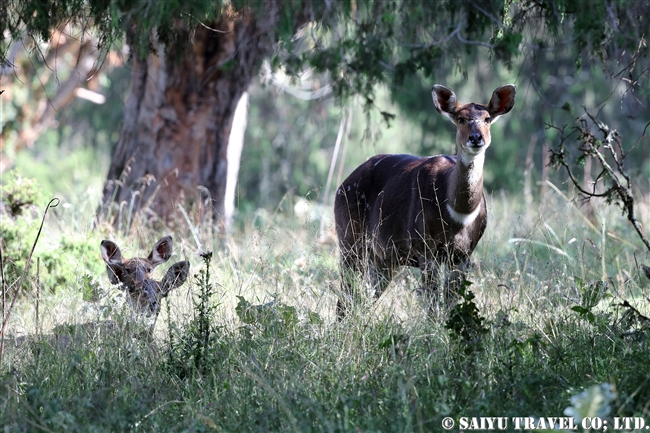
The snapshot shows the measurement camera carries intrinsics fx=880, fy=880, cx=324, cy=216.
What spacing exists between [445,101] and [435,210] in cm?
88

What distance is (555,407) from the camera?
Answer: 14.9ft

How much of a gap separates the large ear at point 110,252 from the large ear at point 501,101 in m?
3.02

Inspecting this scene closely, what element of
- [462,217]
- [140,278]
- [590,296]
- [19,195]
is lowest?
[590,296]

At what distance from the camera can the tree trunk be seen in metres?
9.87

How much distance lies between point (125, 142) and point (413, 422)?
682 centimetres

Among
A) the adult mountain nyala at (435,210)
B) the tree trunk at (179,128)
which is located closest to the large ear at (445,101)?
the adult mountain nyala at (435,210)

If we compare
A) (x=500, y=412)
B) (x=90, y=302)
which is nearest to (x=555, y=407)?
(x=500, y=412)

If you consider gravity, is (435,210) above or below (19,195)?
below

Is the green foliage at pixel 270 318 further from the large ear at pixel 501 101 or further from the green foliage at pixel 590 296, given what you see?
the large ear at pixel 501 101

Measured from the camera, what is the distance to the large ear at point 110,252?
6.10 meters

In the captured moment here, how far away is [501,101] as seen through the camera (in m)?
6.93

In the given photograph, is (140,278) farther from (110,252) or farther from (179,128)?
(179,128)

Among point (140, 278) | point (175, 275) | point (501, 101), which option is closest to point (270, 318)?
point (175, 275)

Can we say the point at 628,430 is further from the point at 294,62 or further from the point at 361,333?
the point at 294,62
